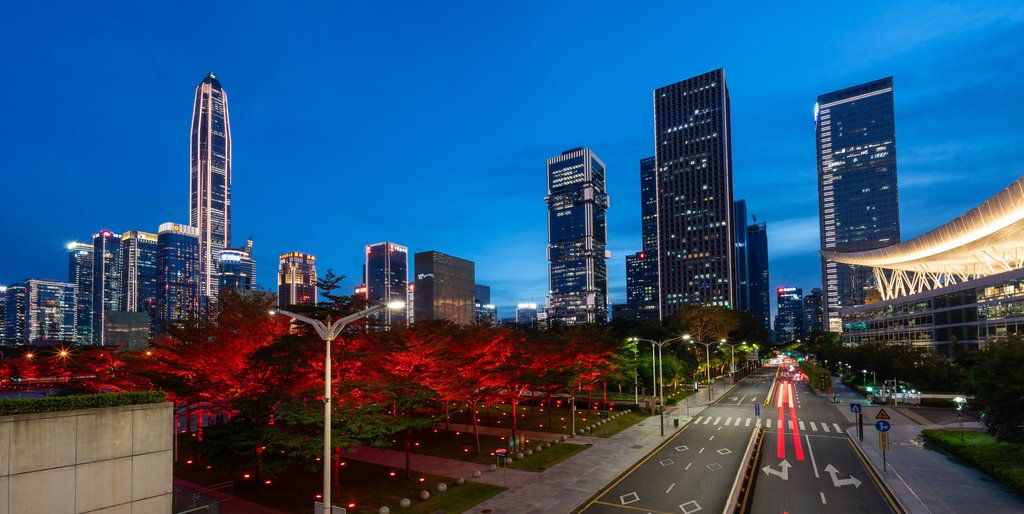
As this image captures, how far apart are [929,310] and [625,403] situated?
67.8 metres

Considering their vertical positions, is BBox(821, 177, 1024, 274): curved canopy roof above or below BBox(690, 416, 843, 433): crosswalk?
above

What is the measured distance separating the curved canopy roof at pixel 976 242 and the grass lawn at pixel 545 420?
1923 inches

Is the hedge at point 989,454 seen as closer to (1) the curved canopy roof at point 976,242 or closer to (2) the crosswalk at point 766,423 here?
(2) the crosswalk at point 766,423

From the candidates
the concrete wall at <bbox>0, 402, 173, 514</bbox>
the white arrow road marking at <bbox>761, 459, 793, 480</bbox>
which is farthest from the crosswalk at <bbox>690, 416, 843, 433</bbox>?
the concrete wall at <bbox>0, 402, 173, 514</bbox>

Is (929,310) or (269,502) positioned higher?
(929,310)

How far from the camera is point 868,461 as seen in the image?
101ft

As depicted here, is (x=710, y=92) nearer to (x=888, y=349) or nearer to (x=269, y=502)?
(x=888, y=349)

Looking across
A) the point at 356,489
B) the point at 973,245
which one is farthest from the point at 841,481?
the point at 973,245

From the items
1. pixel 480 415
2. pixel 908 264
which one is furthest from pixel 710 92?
pixel 480 415

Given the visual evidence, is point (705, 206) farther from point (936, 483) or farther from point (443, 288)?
point (936, 483)

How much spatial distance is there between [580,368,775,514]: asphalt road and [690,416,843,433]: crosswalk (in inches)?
6.7

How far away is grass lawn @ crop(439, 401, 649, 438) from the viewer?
43156 millimetres

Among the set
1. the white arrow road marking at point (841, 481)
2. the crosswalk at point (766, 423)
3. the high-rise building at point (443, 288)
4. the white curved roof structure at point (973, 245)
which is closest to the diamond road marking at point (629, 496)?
the white arrow road marking at point (841, 481)

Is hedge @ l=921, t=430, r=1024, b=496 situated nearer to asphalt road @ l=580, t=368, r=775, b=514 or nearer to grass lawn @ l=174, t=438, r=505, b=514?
asphalt road @ l=580, t=368, r=775, b=514
